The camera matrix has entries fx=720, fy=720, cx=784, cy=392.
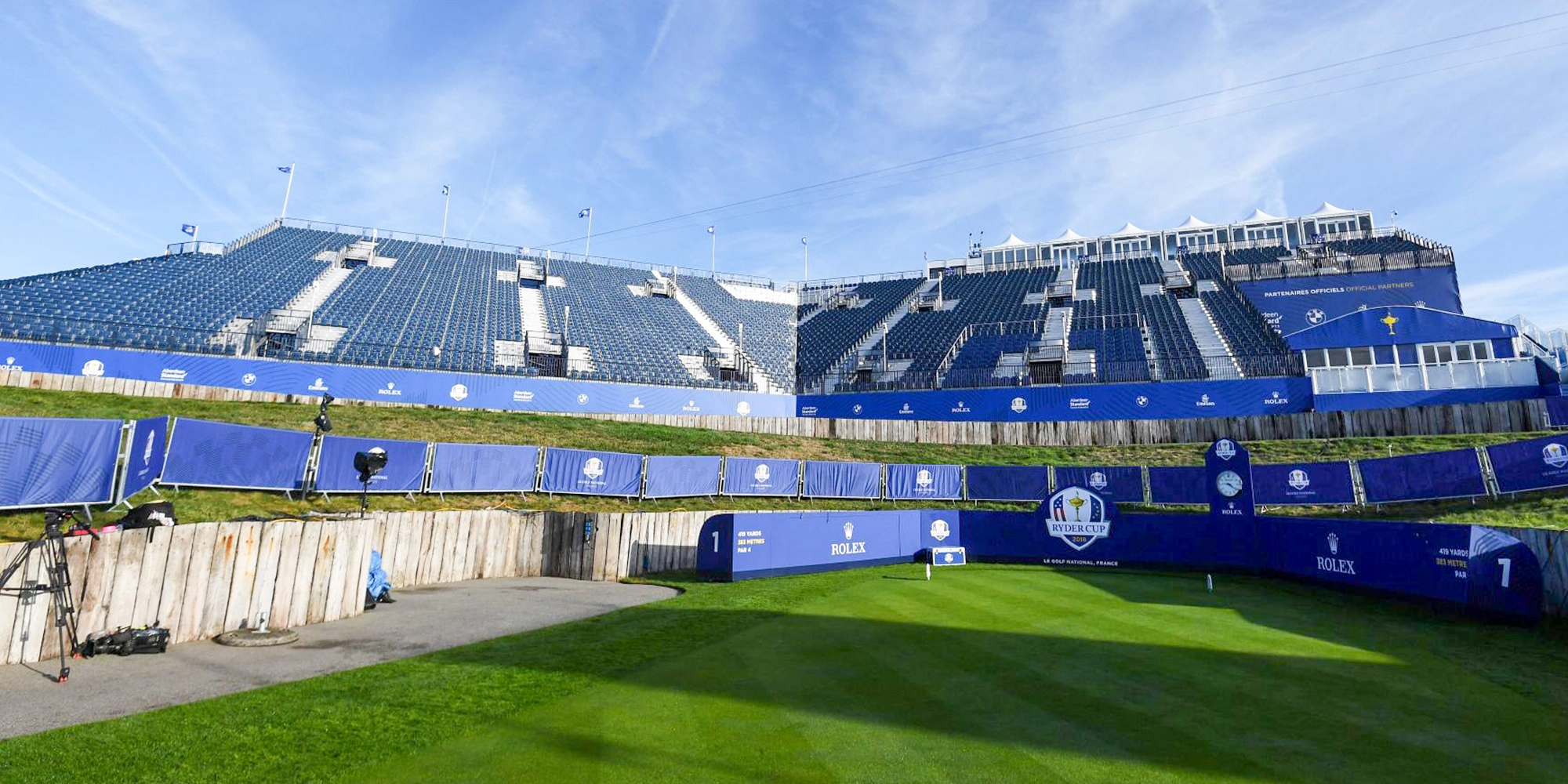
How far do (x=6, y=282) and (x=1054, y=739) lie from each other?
194 feet

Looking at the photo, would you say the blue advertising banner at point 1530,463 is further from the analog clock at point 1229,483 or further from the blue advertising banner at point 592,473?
the blue advertising banner at point 592,473

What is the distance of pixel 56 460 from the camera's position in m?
13.5

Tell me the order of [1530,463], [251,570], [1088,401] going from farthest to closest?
[1088,401], [1530,463], [251,570]

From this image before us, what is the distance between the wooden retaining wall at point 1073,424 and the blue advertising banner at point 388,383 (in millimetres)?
2329

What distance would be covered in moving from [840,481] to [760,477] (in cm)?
354

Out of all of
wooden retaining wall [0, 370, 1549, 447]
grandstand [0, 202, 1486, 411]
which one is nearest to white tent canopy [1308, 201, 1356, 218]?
grandstand [0, 202, 1486, 411]

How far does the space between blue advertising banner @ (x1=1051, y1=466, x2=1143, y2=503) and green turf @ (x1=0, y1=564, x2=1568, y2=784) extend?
15.0m

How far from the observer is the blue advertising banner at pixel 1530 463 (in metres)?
19.3

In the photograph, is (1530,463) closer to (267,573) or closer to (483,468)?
(267,573)

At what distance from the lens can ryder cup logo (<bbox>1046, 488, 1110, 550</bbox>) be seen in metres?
22.6

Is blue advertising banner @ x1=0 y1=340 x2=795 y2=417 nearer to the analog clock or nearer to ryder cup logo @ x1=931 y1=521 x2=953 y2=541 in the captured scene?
ryder cup logo @ x1=931 y1=521 x2=953 y2=541

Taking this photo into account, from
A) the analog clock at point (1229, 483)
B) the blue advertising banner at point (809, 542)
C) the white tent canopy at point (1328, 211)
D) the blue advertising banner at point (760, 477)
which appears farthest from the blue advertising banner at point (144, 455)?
the white tent canopy at point (1328, 211)

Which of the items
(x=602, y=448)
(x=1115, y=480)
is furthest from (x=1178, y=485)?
(x=602, y=448)

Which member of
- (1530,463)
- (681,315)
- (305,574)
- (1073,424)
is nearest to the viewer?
(305,574)
